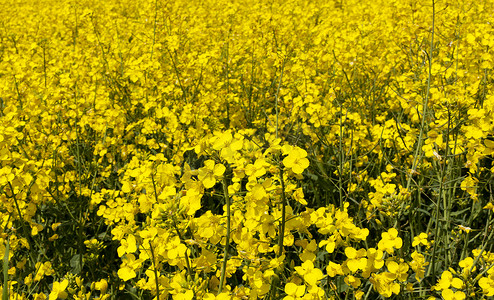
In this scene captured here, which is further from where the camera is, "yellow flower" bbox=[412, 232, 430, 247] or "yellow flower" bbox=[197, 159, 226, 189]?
"yellow flower" bbox=[412, 232, 430, 247]

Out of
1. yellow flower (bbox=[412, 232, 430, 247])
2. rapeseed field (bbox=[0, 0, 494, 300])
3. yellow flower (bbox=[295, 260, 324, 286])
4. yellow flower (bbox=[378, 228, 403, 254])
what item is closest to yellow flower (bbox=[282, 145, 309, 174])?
rapeseed field (bbox=[0, 0, 494, 300])

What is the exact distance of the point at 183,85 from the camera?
3732 millimetres

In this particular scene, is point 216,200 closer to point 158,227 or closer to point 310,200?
point 310,200

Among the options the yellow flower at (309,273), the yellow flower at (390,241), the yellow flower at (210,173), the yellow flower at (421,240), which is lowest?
the yellow flower at (421,240)

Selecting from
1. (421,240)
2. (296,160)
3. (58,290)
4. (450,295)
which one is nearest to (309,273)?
(296,160)

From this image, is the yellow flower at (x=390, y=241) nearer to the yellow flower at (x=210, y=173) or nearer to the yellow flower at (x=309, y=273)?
the yellow flower at (x=309, y=273)

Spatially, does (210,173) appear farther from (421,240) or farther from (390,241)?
(421,240)

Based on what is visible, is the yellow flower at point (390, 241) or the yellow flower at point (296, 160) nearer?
the yellow flower at point (296, 160)

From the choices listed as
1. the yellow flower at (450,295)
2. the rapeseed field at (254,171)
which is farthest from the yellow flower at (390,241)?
the yellow flower at (450,295)

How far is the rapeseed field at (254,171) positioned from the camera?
1.36 meters

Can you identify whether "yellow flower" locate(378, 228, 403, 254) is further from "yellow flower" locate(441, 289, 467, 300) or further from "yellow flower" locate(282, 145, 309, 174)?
"yellow flower" locate(282, 145, 309, 174)

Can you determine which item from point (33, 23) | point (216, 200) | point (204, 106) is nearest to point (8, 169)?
point (216, 200)

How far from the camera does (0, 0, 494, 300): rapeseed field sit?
1356 mm

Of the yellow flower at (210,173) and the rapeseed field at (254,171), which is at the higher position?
the yellow flower at (210,173)
